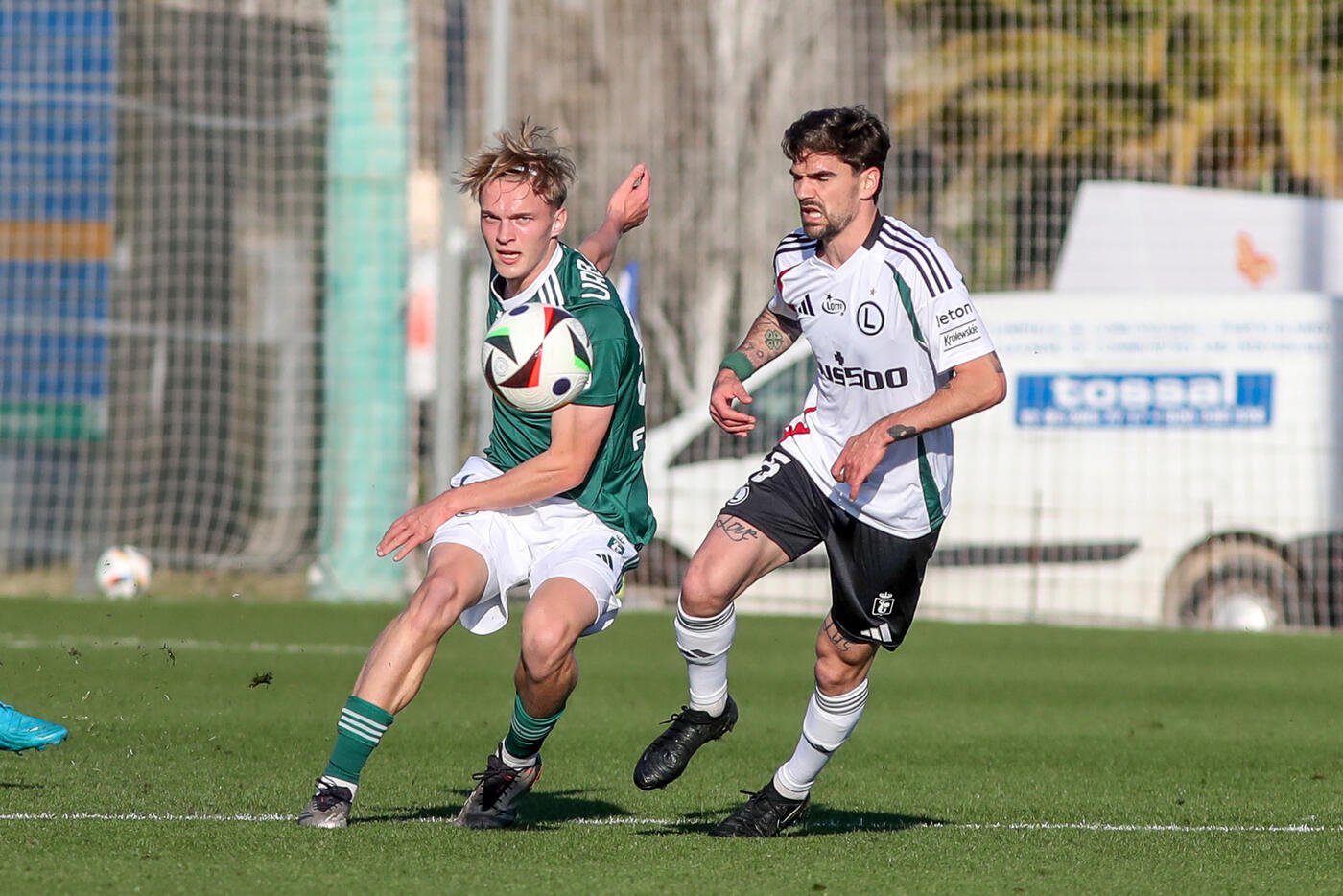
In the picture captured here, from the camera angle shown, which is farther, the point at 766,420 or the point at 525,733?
the point at 766,420

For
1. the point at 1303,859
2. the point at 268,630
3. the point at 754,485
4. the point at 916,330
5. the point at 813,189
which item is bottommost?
the point at 268,630

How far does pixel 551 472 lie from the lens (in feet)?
20.3

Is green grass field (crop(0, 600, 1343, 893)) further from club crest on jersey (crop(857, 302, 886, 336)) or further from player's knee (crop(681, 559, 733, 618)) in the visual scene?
club crest on jersey (crop(857, 302, 886, 336))

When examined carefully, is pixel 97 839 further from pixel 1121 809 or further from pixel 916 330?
pixel 1121 809

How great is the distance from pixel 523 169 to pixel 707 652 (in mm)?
1675

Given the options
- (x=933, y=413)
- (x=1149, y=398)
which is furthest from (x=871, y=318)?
(x=1149, y=398)

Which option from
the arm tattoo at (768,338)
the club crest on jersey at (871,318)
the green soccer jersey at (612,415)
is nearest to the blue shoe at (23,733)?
the green soccer jersey at (612,415)

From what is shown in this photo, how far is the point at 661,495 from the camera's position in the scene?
1612 cm

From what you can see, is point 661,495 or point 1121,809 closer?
point 1121,809

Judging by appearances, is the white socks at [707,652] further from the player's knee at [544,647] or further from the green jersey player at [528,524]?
the player's knee at [544,647]

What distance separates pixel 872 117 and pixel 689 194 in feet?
48.3

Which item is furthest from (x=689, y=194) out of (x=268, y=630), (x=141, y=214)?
(x=268, y=630)

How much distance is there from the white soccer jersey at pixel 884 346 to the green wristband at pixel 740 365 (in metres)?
0.22

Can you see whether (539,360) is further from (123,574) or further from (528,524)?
(123,574)
